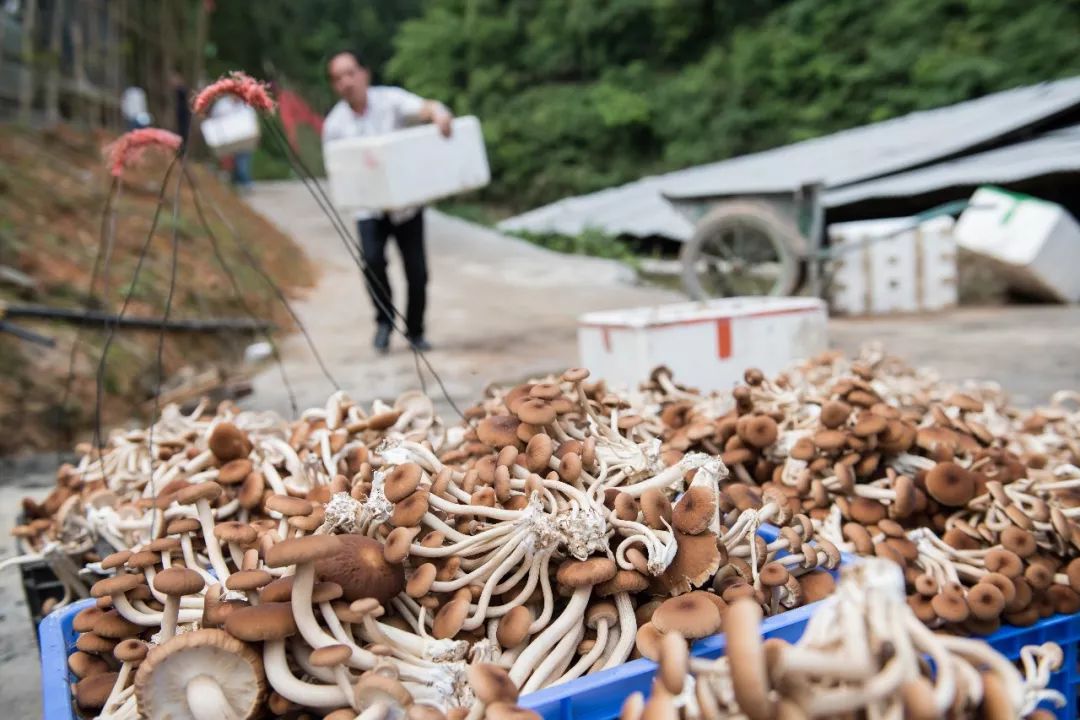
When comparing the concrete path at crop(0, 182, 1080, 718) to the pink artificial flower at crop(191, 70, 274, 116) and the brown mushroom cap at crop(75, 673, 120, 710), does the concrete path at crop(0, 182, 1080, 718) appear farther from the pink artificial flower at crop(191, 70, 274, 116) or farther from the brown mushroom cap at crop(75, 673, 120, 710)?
the pink artificial flower at crop(191, 70, 274, 116)

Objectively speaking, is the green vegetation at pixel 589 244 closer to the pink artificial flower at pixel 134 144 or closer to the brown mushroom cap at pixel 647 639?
the pink artificial flower at pixel 134 144

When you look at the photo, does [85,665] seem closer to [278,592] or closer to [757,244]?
[278,592]

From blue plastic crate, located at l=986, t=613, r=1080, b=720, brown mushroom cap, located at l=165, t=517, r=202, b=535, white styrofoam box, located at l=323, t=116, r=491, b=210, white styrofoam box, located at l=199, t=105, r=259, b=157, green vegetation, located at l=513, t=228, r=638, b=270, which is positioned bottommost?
blue plastic crate, located at l=986, t=613, r=1080, b=720

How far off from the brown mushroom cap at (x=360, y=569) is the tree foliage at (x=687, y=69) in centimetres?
1735

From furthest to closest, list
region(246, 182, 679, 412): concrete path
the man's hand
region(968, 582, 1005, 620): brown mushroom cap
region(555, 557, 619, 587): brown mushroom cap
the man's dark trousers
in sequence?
the man's dark trousers → the man's hand → region(246, 182, 679, 412): concrete path → region(968, 582, 1005, 620): brown mushroom cap → region(555, 557, 619, 587): brown mushroom cap

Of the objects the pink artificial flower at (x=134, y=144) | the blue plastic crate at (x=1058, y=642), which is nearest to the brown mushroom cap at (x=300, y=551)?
the blue plastic crate at (x=1058, y=642)

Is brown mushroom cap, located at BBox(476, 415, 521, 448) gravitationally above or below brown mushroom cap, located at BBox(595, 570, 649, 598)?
above

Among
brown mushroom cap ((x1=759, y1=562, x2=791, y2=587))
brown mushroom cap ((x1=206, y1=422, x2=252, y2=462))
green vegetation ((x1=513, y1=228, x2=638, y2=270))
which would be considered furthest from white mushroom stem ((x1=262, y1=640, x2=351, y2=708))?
green vegetation ((x1=513, y1=228, x2=638, y2=270))

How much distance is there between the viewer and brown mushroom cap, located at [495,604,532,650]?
42.4 inches

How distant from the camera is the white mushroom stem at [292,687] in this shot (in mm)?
934

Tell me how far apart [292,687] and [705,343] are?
8.68 feet

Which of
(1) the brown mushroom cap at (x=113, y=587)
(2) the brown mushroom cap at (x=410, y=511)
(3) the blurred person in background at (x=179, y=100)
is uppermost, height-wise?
(3) the blurred person in background at (x=179, y=100)

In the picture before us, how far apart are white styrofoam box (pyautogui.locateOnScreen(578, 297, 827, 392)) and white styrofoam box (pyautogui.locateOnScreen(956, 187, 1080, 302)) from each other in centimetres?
505

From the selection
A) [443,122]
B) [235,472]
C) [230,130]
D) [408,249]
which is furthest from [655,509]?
[230,130]
